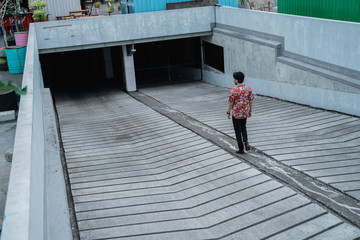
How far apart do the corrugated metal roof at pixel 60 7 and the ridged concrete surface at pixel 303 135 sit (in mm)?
11078

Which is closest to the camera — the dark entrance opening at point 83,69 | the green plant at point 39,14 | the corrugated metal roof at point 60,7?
the green plant at point 39,14

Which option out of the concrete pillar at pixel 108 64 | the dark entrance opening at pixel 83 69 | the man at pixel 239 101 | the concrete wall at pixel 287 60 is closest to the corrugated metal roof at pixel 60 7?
the dark entrance opening at pixel 83 69

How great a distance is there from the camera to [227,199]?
5.41m

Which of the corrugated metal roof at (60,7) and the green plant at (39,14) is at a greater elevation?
the corrugated metal roof at (60,7)

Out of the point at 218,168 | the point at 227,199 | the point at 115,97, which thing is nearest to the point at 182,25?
the point at 115,97

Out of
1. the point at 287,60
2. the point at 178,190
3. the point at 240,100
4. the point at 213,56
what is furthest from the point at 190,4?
the point at 178,190

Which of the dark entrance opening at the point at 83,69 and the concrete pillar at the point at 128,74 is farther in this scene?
the dark entrance opening at the point at 83,69

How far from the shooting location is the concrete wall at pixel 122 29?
15.1 metres

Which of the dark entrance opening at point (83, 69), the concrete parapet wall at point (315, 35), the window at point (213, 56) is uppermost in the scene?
the concrete parapet wall at point (315, 35)

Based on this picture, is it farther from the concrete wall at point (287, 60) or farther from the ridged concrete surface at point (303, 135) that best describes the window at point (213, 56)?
the ridged concrete surface at point (303, 135)

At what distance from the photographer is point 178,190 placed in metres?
5.85

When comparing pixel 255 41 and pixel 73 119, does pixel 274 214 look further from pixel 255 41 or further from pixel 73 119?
pixel 255 41

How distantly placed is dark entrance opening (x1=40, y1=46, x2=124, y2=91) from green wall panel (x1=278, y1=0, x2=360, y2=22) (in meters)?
8.49

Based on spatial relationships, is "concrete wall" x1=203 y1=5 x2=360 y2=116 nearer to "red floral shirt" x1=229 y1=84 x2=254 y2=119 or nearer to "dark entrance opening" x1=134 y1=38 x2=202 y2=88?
"dark entrance opening" x1=134 y1=38 x2=202 y2=88
